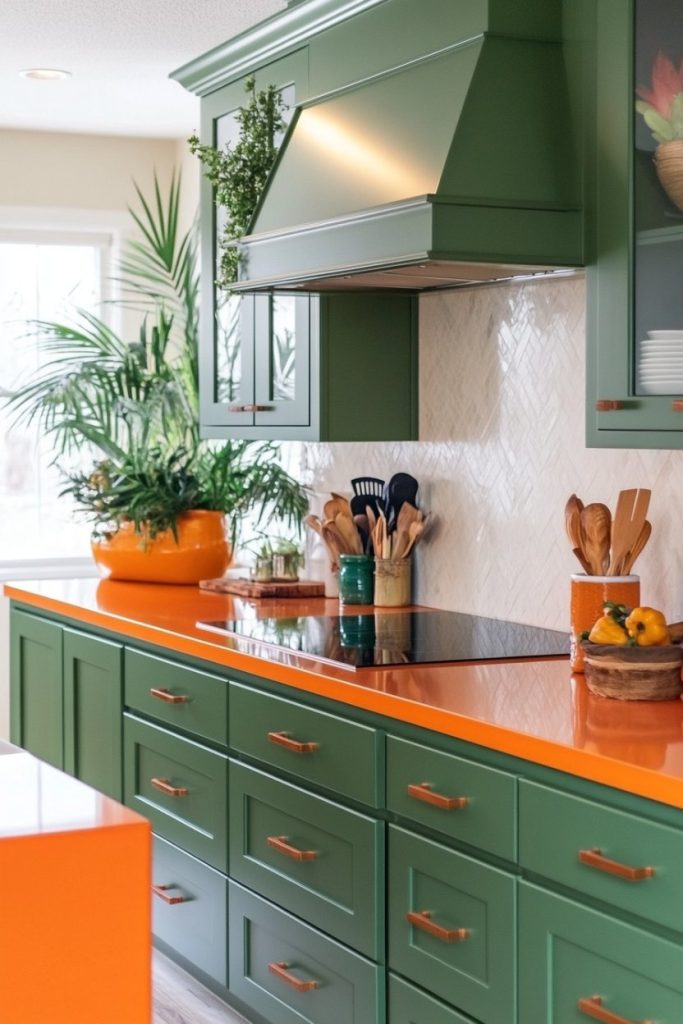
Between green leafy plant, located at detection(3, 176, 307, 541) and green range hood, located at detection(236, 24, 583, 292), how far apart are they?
4.70 ft

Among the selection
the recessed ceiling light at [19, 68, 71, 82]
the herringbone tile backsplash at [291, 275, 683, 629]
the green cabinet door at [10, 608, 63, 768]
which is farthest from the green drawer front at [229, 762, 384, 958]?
the recessed ceiling light at [19, 68, 71, 82]

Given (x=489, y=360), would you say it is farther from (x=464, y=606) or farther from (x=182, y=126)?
(x=182, y=126)

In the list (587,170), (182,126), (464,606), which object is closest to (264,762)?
(464,606)

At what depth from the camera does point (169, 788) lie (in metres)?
3.65

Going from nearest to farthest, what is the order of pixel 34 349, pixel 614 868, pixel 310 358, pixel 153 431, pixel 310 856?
pixel 614 868 → pixel 310 856 → pixel 310 358 → pixel 153 431 → pixel 34 349

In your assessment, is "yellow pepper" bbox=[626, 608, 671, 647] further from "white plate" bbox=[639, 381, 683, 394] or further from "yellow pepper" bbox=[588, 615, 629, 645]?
"white plate" bbox=[639, 381, 683, 394]

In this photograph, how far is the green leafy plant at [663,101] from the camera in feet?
8.41

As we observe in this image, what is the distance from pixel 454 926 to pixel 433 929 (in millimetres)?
49

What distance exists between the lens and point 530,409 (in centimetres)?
352

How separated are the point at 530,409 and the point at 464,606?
1.87 ft

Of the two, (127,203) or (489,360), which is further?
(127,203)

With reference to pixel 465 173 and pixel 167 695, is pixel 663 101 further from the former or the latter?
pixel 167 695

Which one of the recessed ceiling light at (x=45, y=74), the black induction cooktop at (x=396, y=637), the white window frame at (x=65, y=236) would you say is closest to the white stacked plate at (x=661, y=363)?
the black induction cooktop at (x=396, y=637)

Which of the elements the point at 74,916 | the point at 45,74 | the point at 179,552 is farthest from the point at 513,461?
the point at 45,74
